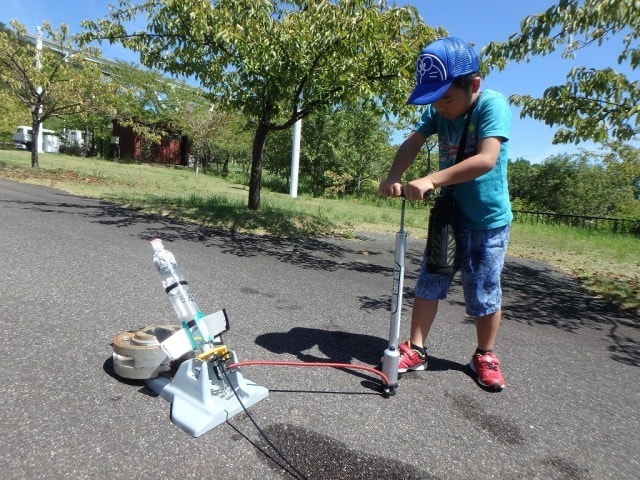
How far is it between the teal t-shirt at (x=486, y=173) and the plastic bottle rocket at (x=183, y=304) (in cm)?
154

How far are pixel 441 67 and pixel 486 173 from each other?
0.58 meters

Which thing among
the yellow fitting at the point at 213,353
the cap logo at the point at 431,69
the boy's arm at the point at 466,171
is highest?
the cap logo at the point at 431,69

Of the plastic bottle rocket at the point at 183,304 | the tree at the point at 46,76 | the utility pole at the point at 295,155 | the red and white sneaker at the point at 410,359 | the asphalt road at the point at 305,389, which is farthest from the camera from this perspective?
the utility pole at the point at 295,155

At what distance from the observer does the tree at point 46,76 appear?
47.5ft

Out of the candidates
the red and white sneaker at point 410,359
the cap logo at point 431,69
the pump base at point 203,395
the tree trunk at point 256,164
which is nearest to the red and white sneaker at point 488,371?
the red and white sneaker at point 410,359

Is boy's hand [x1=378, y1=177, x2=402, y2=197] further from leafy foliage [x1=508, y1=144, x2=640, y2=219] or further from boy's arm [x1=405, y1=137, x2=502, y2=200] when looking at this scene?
leafy foliage [x1=508, y1=144, x2=640, y2=219]

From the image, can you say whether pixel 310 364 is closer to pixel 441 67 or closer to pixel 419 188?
pixel 419 188

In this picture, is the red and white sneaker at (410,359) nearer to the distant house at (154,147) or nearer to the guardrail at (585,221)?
the guardrail at (585,221)

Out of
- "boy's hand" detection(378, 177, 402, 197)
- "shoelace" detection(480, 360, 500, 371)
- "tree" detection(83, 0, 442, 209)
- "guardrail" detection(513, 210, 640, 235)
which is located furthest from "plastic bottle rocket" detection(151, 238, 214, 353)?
"guardrail" detection(513, 210, 640, 235)

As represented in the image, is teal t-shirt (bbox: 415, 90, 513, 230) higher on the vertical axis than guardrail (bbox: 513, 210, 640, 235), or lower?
higher

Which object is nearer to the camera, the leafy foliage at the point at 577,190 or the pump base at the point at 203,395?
the pump base at the point at 203,395

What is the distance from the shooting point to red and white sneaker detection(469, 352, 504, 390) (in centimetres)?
245

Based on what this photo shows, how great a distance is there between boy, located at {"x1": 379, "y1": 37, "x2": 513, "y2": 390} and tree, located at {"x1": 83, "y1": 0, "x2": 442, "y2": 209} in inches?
198

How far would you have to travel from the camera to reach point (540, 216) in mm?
21766
